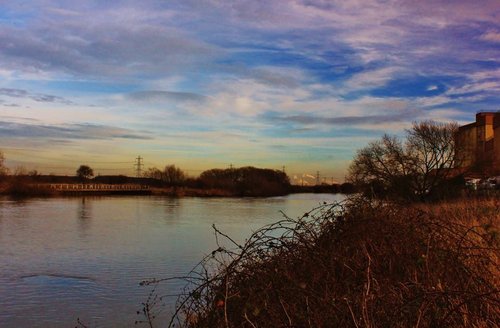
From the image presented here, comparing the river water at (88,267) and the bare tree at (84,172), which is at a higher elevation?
the bare tree at (84,172)

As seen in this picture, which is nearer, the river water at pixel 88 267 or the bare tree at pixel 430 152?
the river water at pixel 88 267

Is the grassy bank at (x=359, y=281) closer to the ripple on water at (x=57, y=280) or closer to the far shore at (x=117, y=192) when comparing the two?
the ripple on water at (x=57, y=280)

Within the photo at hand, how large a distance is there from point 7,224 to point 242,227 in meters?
11.6

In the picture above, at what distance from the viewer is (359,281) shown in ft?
19.9

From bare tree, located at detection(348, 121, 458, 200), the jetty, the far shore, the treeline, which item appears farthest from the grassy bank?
the treeline

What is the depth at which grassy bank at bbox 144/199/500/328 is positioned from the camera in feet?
14.4

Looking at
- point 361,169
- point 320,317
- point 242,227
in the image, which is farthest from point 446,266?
point 361,169

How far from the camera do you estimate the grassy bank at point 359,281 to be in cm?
439

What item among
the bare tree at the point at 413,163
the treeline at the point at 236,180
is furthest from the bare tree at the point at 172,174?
the bare tree at the point at 413,163

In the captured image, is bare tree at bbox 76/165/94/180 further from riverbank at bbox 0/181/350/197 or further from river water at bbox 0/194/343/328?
river water at bbox 0/194/343/328

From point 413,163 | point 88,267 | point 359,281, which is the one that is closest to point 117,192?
point 413,163

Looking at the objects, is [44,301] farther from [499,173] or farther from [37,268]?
[499,173]

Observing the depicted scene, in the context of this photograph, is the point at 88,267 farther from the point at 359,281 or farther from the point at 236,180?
the point at 236,180

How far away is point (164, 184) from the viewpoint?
112 meters
